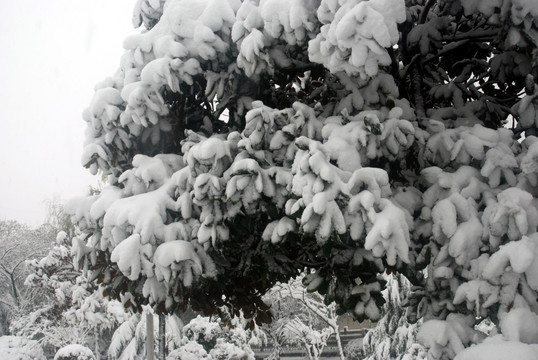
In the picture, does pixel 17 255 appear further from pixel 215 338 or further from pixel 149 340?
pixel 149 340

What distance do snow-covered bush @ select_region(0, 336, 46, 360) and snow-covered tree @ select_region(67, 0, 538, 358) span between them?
15468mm

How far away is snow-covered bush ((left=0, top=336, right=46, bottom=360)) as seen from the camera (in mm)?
17031

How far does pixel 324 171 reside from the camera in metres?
3.11

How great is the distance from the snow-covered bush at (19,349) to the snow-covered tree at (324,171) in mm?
15468

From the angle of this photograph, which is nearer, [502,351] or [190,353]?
[502,351]

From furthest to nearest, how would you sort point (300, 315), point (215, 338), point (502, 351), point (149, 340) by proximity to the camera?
1. point (300, 315)
2. point (215, 338)
3. point (149, 340)
4. point (502, 351)

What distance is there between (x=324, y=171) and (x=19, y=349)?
18.0 metres

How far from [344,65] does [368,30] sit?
0.30 m

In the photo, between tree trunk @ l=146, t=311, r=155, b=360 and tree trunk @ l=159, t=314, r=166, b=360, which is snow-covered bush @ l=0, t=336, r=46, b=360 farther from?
tree trunk @ l=159, t=314, r=166, b=360

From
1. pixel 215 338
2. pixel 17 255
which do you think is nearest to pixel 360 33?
pixel 215 338

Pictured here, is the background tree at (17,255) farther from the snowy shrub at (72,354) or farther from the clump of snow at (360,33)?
the clump of snow at (360,33)

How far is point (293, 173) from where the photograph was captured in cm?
340

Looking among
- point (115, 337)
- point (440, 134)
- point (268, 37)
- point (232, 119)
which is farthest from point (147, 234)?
point (115, 337)

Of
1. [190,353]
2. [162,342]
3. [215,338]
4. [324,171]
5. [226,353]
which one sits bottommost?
[226,353]
